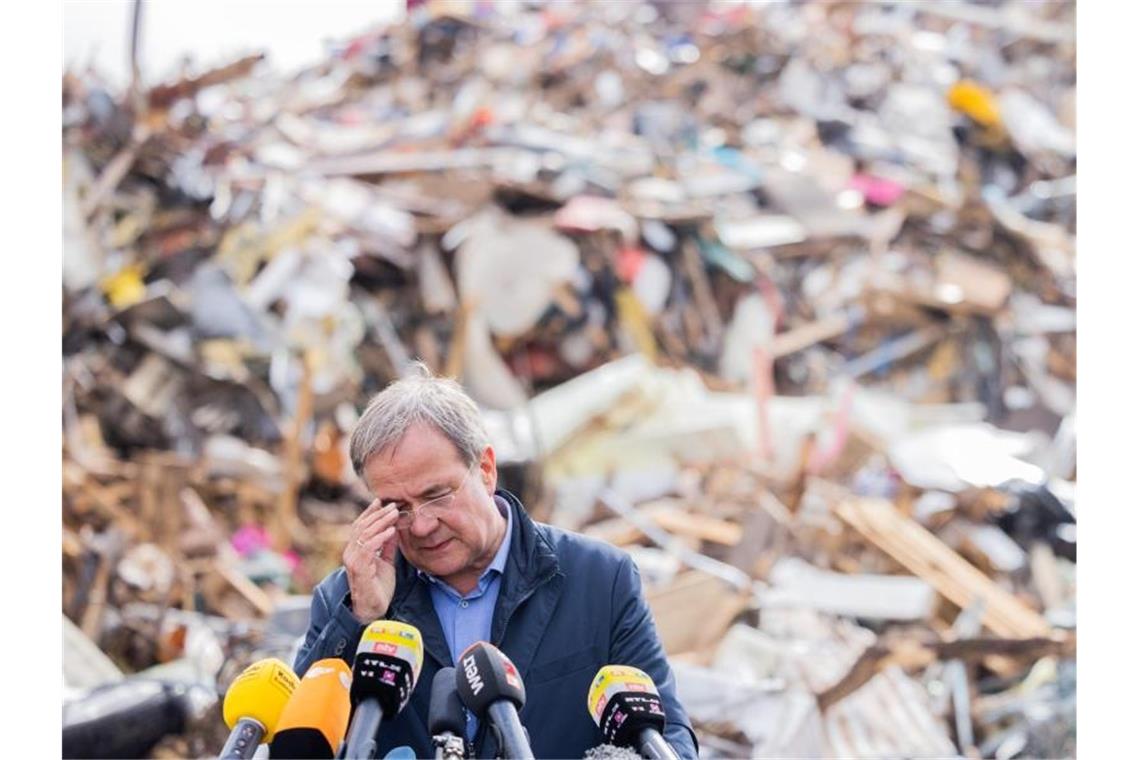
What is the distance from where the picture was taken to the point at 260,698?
1.69m

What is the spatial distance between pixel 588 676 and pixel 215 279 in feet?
19.1

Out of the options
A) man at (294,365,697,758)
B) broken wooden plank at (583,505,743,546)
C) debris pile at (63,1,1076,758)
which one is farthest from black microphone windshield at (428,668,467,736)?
broken wooden plank at (583,505,743,546)

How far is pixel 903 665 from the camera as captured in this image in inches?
184

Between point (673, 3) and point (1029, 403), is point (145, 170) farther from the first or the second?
point (673, 3)

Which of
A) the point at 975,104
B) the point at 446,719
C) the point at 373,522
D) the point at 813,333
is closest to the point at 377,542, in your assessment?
the point at 373,522

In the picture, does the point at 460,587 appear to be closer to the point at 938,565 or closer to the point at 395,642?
the point at 395,642

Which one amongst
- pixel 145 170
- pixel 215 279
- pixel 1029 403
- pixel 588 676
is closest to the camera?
pixel 588 676

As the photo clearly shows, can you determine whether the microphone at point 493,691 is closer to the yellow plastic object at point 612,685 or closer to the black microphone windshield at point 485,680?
the black microphone windshield at point 485,680

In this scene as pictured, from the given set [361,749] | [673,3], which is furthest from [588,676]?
[673,3]

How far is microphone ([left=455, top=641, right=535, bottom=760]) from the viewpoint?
1588 mm

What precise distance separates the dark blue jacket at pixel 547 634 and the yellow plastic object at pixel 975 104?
454 inches

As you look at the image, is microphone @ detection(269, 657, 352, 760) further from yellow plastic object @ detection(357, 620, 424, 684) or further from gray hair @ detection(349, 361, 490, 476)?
gray hair @ detection(349, 361, 490, 476)

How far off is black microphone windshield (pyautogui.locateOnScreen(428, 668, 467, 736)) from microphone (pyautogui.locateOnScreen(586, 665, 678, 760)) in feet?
0.63

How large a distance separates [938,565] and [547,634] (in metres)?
4.11
